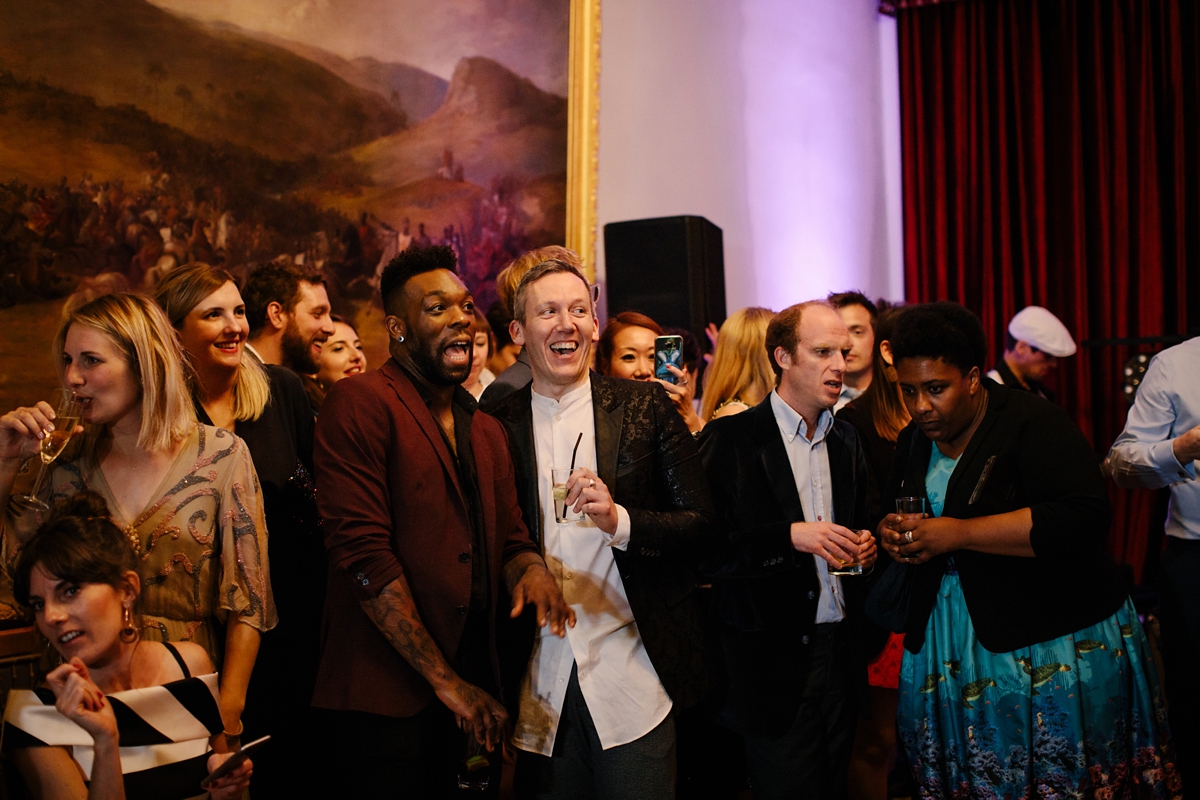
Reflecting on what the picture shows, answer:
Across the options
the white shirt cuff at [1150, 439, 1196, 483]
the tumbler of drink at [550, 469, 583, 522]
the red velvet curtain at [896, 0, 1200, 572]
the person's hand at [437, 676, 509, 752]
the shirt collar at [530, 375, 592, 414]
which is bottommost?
the person's hand at [437, 676, 509, 752]

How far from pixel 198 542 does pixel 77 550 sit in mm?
306

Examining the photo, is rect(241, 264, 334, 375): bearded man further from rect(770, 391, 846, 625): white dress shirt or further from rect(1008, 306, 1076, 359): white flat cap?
rect(1008, 306, 1076, 359): white flat cap

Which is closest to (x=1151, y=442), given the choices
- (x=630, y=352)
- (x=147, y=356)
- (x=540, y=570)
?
(x=630, y=352)

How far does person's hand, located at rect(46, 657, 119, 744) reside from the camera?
1770 millimetres

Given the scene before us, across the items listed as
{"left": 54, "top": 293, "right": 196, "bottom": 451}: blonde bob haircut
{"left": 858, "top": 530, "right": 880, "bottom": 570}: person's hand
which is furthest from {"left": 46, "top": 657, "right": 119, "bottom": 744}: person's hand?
{"left": 858, "top": 530, "right": 880, "bottom": 570}: person's hand

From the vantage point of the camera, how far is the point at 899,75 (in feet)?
24.5

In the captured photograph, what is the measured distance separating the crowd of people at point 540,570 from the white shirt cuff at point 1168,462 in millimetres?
122

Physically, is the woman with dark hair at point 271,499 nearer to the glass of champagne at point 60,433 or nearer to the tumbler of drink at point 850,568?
the glass of champagne at point 60,433

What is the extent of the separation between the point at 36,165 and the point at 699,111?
12.8 ft

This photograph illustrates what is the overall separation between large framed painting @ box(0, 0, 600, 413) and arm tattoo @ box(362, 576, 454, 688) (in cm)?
203

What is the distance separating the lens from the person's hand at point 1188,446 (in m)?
2.88

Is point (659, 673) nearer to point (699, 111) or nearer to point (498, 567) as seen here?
point (498, 567)

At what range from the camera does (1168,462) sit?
304cm

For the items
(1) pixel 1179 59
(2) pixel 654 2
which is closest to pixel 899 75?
(1) pixel 1179 59
